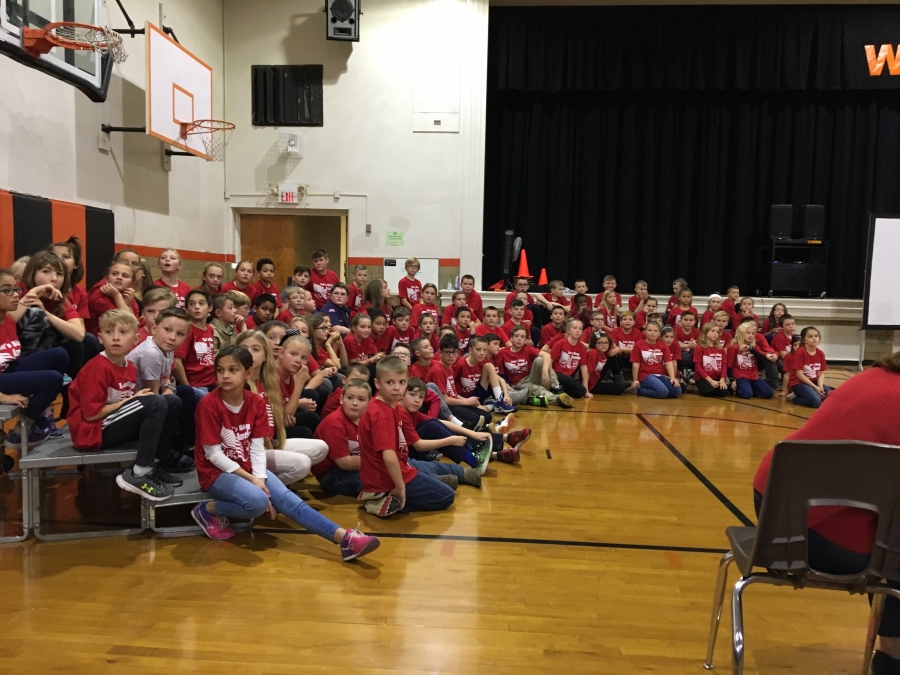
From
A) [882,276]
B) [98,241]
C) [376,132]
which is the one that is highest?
[376,132]

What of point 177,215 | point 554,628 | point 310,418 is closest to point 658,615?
point 554,628

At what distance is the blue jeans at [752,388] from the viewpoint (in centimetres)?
735

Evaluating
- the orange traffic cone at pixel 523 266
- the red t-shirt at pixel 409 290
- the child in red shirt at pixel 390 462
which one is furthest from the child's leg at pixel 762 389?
the child in red shirt at pixel 390 462

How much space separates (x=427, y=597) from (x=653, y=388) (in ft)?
17.3

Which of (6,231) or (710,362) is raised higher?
(6,231)

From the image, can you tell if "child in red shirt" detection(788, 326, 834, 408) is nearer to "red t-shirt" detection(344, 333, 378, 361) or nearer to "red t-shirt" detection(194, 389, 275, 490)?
"red t-shirt" detection(344, 333, 378, 361)

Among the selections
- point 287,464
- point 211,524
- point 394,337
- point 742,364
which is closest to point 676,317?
point 742,364

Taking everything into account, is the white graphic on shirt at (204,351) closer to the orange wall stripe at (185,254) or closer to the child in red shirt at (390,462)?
the child in red shirt at (390,462)

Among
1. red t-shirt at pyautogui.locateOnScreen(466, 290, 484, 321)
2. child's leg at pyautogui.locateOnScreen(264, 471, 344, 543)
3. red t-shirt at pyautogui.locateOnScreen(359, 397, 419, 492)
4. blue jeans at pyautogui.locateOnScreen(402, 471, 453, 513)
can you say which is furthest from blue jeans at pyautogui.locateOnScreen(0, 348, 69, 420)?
red t-shirt at pyautogui.locateOnScreen(466, 290, 484, 321)

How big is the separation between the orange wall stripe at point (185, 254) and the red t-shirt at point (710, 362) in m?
6.14

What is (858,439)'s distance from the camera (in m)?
1.62

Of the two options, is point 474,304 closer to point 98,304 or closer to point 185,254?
point 185,254

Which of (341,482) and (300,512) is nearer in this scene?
(300,512)

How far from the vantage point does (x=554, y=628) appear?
7.38ft
